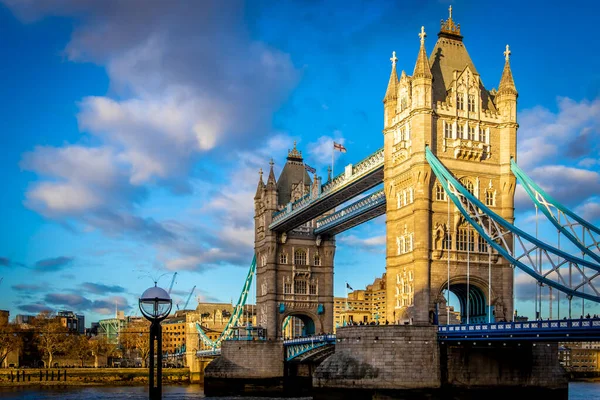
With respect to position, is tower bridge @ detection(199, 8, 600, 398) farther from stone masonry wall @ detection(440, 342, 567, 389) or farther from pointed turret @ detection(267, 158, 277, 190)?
pointed turret @ detection(267, 158, 277, 190)

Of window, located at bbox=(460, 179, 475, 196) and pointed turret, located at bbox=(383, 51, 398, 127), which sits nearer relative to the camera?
window, located at bbox=(460, 179, 475, 196)

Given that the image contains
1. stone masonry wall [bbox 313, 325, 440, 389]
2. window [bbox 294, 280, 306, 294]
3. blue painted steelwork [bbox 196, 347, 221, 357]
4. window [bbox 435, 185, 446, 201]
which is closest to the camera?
stone masonry wall [bbox 313, 325, 440, 389]

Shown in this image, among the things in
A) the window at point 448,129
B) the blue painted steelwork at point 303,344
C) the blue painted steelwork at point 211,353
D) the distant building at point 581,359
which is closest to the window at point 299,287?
the blue painted steelwork at point 303,344

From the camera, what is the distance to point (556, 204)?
4522 centimetres

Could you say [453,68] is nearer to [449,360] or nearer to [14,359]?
[449,360]

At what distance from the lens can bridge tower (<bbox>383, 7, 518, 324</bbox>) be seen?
49.3m

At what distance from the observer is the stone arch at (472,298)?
49.6 metres

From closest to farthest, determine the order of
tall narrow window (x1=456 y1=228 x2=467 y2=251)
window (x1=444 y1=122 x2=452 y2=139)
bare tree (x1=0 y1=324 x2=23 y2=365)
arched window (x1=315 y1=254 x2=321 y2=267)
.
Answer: tall narrow window (x1=456 y1=228 x2=467 y2=251), window (x1=444 y1=122 x2=452 y2=139), arched window (x1=315 y1=254 x2=321 y2=267), bare tree (x1=0 y1=324 x2=23 y2=365)

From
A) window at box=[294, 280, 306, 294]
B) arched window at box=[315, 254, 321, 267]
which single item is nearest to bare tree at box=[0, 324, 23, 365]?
window at box=[294, 280, 306, 294]

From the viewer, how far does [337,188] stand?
6325cm

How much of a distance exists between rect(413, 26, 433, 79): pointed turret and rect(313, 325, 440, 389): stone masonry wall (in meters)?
15.6

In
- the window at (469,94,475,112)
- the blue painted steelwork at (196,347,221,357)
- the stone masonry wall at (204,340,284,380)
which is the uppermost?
the window at (469,94,475,112)

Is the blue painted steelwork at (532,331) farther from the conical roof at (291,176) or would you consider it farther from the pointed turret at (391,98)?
the conical roof at (291,176)

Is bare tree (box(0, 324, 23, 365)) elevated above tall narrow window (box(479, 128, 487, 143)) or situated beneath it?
situated beneath
